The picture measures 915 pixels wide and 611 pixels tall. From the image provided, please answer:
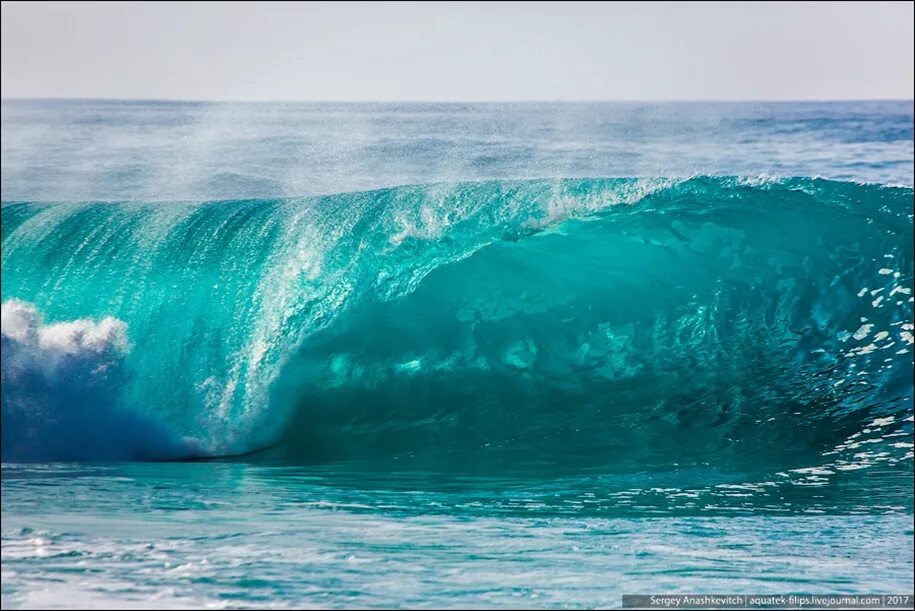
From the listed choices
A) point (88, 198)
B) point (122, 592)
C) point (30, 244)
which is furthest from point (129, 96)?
point (122, 592)

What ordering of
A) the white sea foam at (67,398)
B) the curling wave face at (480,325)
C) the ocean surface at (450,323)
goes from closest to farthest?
the ocean surface at (450,323)
the white sea foam at (67,398)
the curling wave face at (480,325)

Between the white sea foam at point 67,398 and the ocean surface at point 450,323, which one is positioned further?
the white sea foam at point 67,398

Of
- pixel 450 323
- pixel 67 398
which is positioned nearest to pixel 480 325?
pixel 450 323

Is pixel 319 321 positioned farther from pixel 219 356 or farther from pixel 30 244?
pixel 30 244

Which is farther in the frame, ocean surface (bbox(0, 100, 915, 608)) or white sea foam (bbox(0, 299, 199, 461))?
white sea foam (bbox(0, 299, 199, 461))

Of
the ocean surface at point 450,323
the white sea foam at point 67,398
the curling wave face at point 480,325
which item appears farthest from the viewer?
the curling wave face at point 480,325

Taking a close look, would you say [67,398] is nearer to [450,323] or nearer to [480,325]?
[450,323]
